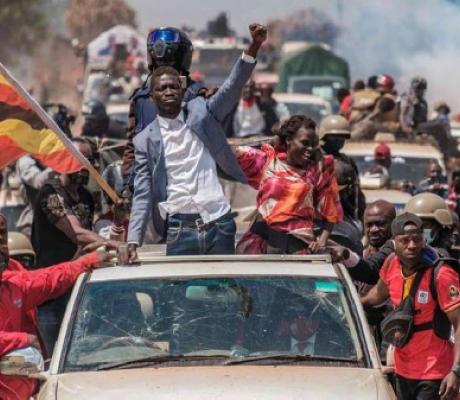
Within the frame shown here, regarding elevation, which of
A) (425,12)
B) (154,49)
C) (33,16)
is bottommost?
(33,16)

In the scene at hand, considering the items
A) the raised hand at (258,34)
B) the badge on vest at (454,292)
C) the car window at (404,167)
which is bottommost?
the car window at (404,167)

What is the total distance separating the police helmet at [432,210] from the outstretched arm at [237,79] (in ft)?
5.87

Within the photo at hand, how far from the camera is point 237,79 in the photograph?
9180 millimetres

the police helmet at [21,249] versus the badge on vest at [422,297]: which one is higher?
the badge on vest at [422,297]

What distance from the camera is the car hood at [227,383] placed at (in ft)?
23.9

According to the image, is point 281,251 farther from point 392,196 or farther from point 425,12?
point 425,12

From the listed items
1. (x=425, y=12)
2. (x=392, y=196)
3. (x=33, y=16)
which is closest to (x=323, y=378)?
(x=392, y=196)

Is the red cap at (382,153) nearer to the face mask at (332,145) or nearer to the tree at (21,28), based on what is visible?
the face mask at (332,145)

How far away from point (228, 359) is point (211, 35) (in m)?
42.3

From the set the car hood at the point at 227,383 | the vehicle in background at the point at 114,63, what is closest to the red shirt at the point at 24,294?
the car hood at the point at 227,383

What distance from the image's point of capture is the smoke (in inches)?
1553

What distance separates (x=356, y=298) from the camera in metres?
8.07

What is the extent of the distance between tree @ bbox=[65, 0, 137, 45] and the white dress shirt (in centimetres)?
4278

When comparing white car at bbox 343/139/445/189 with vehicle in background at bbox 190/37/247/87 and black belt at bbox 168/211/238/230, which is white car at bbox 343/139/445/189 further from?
vehicle in background at bbox 190/37/247/87
